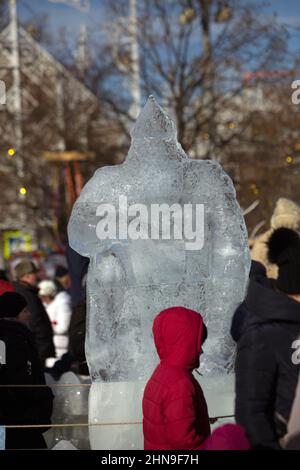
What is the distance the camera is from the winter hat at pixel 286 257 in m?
3.73

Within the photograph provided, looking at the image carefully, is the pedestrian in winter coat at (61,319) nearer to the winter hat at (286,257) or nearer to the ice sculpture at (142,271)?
the ice sculpture at (142,271)

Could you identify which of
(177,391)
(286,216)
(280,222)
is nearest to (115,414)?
(177,391)

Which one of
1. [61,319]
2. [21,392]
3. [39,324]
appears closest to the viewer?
[21,392]

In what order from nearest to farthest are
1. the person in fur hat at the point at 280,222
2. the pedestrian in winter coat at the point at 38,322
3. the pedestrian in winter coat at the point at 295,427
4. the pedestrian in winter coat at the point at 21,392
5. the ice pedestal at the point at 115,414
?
the pedestrian in winter coat at the point at 295,427 → the pedestrian in winter coat at the point at 21,392 → the ice pedestal at the point at 115,414 → the person in fur hat at the point at 280,222 → the pedestrian in winter coat at the point at 38,322

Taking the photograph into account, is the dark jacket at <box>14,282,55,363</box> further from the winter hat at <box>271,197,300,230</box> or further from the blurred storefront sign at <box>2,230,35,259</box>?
the blurred storefront sign at <box>2,230,35,259</box>

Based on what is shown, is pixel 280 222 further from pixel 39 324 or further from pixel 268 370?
pixel 39 324

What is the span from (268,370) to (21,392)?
1.62 meters

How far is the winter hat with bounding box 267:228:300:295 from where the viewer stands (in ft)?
12.2

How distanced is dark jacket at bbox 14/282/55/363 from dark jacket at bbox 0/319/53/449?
2.85 metres

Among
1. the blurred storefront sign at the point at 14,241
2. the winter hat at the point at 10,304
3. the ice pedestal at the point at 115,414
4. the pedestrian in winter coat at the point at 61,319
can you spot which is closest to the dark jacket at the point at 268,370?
the ice pedestal at the point at 115,414

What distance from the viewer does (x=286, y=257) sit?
3895mm

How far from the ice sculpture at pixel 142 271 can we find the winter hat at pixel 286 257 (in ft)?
1.72

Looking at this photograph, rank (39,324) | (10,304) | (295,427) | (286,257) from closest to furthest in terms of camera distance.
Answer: (295,427), (286,257), (10,304), (39,324)

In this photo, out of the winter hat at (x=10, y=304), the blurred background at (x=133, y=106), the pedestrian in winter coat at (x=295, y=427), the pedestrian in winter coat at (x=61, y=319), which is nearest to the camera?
the pedestrian in winter coat at (x=295, y=427)
